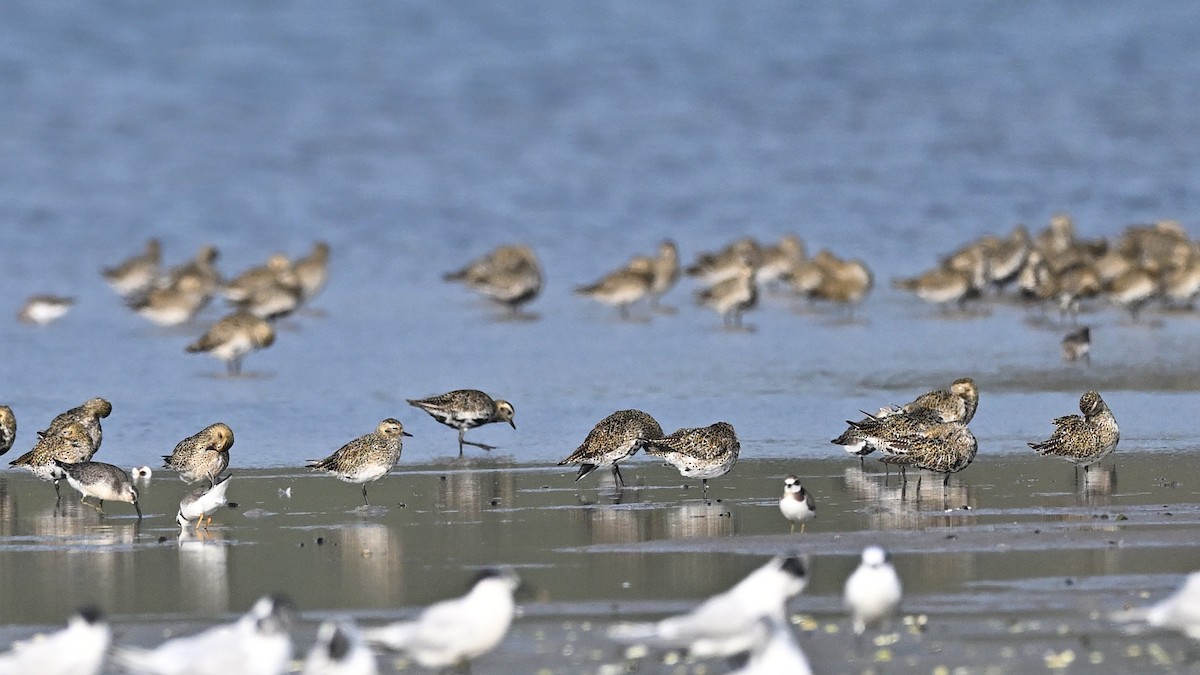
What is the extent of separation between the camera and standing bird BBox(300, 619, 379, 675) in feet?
20.6

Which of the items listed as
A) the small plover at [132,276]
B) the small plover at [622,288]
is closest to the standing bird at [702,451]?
the small plover at [622,288]

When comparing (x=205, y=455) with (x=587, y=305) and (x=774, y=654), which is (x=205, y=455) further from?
(x=587, y=305)

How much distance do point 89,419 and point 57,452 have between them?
97 cm

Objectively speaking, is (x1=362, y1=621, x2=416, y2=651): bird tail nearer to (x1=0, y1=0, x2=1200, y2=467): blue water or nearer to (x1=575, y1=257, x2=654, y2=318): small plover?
(x1=0, y1=0, x2=1200, y2=467): blue water

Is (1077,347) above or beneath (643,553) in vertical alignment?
above

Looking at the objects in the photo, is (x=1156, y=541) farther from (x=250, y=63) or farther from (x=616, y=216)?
(x=250, y=63)

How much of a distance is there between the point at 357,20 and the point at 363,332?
3153cm

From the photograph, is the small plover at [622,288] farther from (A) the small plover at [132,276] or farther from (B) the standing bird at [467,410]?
(B) the standing bird at [467,410]

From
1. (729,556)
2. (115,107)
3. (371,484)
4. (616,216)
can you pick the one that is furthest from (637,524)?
(115,107)

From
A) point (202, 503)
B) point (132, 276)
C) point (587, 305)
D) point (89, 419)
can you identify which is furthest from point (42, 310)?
point (202, 503)

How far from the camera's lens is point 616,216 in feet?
89.9

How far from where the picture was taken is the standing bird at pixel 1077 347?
1577 centimetres

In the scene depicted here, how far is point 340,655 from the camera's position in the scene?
6.34m

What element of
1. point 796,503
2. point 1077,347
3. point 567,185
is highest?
point 567,185
